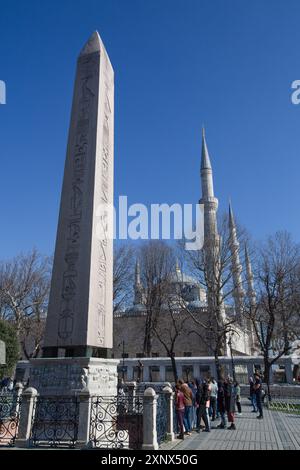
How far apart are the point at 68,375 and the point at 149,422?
2.06 m

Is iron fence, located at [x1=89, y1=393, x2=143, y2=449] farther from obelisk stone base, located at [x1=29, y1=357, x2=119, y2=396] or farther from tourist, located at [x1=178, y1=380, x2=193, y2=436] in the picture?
tourist, located at [x1=178, y1=380, x2=193, y2=436]

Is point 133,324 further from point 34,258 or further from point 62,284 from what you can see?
point 62,284

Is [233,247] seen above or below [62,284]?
above

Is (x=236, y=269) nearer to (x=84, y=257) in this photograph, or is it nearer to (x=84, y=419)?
(x=84, y=257)

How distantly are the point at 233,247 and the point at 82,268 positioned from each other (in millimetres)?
19080

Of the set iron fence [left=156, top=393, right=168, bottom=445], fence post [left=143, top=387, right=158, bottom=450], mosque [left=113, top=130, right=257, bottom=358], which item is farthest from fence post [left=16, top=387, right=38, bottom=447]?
mosque [left=113, top=130, right=257, bottom=358]

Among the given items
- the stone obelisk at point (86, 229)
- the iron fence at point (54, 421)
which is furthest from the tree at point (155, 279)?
the iron fence at point (54, 421)

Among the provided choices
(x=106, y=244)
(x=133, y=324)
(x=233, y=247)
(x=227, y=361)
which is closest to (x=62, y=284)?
(x=106, y=244)

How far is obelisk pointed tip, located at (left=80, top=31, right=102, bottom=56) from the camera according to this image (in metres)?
10.8

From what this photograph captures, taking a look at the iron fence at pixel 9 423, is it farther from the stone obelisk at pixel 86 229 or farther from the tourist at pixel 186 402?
the tourist at pixel 186 402

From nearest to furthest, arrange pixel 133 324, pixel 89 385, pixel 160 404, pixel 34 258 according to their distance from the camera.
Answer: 1. pixel 89 385
2. pixel 160 404
3. pixel 34 258
4. pixel 133 324

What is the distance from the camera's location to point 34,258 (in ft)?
95.5

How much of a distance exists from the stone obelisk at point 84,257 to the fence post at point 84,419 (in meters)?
0.83

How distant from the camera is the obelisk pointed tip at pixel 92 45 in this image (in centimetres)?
1077
